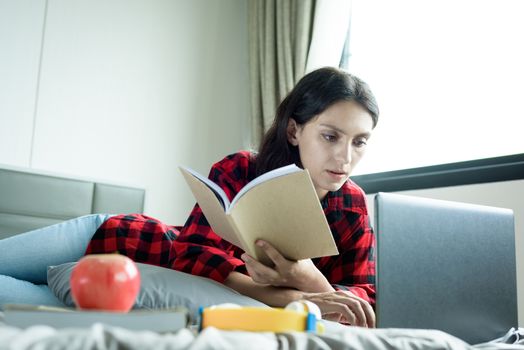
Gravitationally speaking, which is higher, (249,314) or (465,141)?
(465,141)

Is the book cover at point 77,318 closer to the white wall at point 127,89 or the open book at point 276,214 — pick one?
the open book at point 276,214

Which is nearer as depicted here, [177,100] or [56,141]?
[56,141]

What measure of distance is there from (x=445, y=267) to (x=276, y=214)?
327mm

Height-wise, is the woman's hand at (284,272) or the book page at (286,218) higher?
the book page at (286,218)

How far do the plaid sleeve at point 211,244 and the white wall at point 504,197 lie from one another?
3.50 ft

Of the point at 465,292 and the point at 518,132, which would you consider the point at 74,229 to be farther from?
the point at 518,132

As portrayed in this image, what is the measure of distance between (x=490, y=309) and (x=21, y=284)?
3.70 feet

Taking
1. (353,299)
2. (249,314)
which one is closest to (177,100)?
(353,299)

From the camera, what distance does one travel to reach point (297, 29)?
10.5ft

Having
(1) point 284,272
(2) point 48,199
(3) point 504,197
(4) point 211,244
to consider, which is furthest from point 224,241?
(2) point 48,199

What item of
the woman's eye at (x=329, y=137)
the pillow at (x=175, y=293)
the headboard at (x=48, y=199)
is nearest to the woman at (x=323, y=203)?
the woman's eye at (x=329, y=137)

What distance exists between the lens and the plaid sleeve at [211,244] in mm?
1377

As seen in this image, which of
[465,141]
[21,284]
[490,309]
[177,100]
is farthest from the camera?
[177,100]

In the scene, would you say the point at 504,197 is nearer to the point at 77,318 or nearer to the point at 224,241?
the point at 224,241
